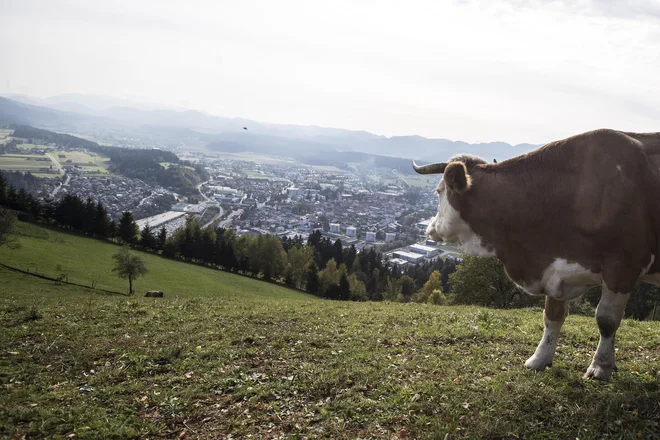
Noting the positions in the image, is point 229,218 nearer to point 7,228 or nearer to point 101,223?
point 101,223

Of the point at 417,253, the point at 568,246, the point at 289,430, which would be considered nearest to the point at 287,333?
the point at 289,430

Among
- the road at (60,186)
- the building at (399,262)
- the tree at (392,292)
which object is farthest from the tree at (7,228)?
the road at (60,186)

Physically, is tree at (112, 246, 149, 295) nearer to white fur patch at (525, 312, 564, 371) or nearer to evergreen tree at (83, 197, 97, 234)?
evergreen tree at (83, 197, 97, 234)

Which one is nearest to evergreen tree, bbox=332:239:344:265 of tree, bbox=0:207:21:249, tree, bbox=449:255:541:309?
tree, bbox=449:255:541:309

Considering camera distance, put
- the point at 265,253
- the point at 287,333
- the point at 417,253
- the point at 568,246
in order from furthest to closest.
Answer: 1. the point at 417,253
2. the point at 265,253
3. the point at 287,333
4. the point at 568,246

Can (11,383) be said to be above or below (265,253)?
above

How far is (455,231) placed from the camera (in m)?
5.83

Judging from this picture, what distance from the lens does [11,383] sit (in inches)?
259

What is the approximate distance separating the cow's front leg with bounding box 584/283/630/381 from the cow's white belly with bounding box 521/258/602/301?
0.63 ft

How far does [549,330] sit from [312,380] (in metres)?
3.50

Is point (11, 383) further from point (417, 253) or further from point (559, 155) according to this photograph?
point (417, 253)

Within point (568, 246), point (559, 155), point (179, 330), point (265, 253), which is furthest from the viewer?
point (265, 253)

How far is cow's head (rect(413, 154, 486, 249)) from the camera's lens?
217 inches

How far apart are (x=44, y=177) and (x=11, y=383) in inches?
6807
